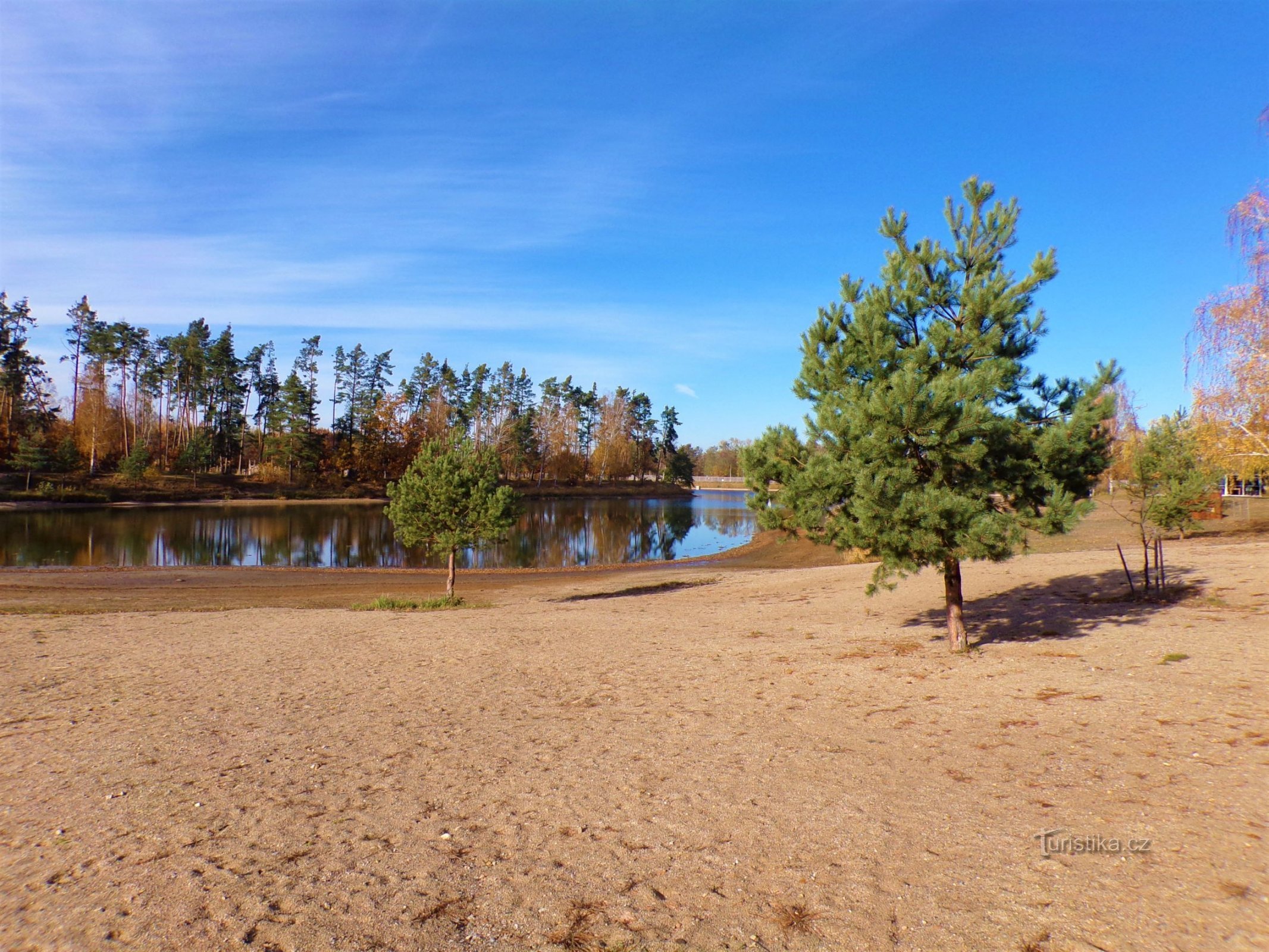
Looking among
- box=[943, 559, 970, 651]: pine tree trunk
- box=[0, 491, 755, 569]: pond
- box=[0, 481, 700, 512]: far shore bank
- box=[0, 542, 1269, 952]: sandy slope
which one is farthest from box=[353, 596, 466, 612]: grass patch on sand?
box=[0, 481, 700, 512]: far shore bank

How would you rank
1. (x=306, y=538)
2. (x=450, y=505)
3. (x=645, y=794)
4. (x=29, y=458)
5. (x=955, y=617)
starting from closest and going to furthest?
(x=645, y=794), (x=955, y=617), (x=450, y=505), (x=306, y=538), (x=29, y=458)

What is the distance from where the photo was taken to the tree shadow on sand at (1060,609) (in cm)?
1141

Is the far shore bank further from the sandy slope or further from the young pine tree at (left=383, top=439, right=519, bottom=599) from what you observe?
the sandy slope

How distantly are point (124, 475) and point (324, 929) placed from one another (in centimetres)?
7842

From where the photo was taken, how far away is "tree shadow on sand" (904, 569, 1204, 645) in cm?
1141

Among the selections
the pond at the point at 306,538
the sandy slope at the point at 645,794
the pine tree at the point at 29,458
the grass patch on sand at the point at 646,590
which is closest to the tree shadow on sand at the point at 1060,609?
the sandy slope at the point at 645,794

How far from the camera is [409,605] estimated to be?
18266 millimetres

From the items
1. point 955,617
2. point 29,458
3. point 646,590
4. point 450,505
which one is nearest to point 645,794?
point 955,617

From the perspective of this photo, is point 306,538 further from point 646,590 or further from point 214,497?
point 214,497

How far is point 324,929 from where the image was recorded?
12.2ft

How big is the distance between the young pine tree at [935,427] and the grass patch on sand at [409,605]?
1141cm

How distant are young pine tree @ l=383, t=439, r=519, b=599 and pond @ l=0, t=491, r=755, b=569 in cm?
551

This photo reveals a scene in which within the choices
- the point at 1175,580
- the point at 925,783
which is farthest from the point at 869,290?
the point at 1175,580

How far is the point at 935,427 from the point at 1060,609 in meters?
7.93
